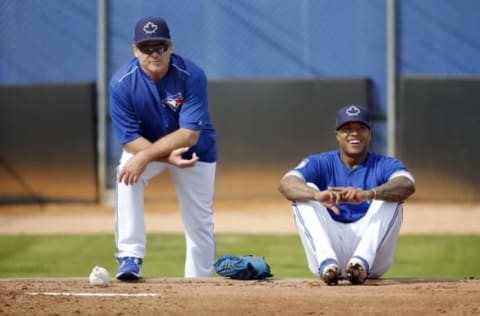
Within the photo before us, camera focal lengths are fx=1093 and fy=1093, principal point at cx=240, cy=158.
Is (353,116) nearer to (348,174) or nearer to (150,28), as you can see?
(348,174)

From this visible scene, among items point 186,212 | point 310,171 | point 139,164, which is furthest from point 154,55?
point 310,171

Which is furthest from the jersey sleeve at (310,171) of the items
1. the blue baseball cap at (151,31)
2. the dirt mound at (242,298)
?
the blue baseball cap at (151,31)

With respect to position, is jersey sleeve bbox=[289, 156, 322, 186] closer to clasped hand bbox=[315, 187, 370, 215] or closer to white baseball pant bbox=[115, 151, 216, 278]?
clasped hand bbox=[315, 187, 370, 215]

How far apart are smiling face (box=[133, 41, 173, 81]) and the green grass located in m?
2.17

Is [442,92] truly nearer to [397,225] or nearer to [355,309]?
[397,225]

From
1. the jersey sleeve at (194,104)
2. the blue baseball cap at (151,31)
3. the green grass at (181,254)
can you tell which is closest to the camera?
the blue baseball cap at (151,31)

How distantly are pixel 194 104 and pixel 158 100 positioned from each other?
25cm

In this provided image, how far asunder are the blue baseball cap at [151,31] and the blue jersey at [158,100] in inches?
10.9

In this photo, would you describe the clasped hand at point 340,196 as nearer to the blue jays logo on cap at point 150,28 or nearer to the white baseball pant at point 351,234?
the white baseball pant at point 351,234

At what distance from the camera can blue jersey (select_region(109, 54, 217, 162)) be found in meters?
7.34

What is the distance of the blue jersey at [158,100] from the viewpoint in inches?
289

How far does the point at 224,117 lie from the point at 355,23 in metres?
2.01

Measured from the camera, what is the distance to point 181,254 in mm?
10039

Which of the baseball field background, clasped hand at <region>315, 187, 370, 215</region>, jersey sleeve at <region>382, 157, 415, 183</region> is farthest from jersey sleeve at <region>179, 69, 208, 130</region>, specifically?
the baseball field background
